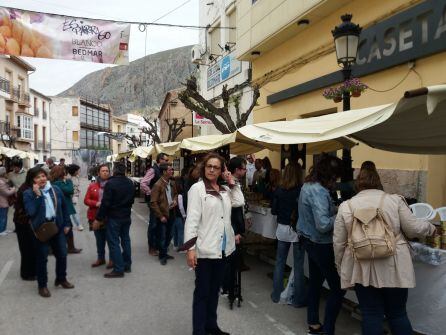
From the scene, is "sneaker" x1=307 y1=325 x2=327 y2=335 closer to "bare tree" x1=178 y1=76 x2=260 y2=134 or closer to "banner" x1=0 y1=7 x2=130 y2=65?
"bare tree" x1=178 y1=76 x2=260 y2=134

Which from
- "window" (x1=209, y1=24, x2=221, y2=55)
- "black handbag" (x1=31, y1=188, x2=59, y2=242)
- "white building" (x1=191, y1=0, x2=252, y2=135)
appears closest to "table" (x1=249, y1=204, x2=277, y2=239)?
"black handbag" (x1=31, y1=188, x2=59, y2=242)

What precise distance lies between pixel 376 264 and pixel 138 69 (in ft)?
558

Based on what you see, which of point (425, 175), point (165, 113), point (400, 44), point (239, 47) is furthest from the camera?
point (165, 113)

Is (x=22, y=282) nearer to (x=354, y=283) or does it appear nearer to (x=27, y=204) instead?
(x=27, y=204)

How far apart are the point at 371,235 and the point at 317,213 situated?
2.88 feet

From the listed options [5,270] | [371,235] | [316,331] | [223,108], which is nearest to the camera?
[371,235]

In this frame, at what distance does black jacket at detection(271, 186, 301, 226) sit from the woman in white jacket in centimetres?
134

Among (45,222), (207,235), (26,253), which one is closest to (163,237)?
(26,253)

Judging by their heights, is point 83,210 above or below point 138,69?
below

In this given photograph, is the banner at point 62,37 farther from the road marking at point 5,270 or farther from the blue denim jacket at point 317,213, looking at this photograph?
the blue denim jacket at point 317,213

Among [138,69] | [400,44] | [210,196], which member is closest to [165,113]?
[400,44]

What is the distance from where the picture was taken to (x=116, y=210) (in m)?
6.57

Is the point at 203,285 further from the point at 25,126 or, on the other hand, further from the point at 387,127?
the point at 25,126

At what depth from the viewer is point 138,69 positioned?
541 ft
